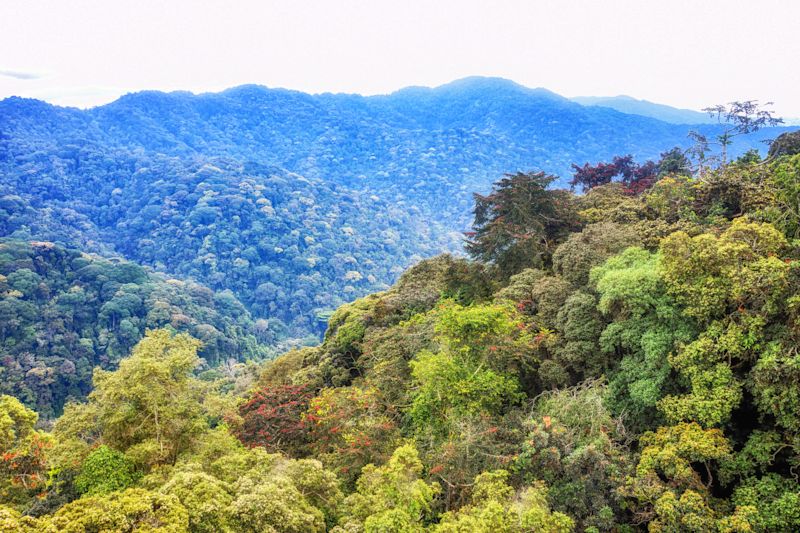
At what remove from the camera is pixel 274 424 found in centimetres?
1412

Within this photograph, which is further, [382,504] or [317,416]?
[317,416]

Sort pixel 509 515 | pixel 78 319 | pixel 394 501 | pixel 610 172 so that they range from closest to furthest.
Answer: pixel 509 515 < pixel 394 501 < pixel 610 172 < pixel 78 319

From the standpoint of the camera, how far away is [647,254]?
11.2 meters

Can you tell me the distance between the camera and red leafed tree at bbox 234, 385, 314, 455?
13438mm

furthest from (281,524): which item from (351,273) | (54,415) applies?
(351,273)

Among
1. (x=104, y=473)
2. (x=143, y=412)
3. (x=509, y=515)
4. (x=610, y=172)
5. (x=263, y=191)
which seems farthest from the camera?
(x=263, y=191)

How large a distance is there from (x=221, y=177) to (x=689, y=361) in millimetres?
124078

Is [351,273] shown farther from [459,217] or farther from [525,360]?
[525,360]

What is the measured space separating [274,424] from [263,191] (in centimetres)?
10667

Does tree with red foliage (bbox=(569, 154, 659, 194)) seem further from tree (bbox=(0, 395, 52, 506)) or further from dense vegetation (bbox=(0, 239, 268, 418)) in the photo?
dense vegetation (bbox=(0, 239, 268, 418))

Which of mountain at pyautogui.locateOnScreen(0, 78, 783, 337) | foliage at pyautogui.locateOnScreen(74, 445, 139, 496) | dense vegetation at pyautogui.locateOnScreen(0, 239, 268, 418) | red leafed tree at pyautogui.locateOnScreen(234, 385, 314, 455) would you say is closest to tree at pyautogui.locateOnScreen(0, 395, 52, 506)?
foliage at pyautogui.locateOnScreen(74, 445, 139, 496)

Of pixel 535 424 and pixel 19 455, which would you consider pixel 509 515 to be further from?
pixel 19 455

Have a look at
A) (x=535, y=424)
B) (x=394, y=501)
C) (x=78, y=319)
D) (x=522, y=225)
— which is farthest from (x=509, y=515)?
(x=78, y=319)

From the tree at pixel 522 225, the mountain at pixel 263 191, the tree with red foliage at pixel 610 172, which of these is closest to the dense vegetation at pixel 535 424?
the tree at pixel 522 225
